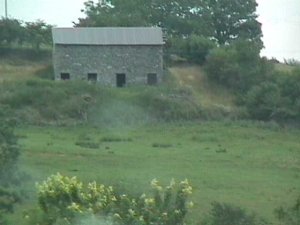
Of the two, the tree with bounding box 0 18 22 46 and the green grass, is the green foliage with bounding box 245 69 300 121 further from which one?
the tree with bounding box 0 18 22 46

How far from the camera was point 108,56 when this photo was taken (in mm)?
51531

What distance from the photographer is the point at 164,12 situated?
209ft

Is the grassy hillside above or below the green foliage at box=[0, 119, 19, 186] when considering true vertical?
below

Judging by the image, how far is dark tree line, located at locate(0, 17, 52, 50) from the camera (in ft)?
177

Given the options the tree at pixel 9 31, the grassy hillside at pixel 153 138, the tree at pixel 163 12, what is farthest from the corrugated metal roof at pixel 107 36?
the tree at pixel 163 12

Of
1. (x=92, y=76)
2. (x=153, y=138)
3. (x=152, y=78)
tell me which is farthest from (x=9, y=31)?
(x=153, y=138)

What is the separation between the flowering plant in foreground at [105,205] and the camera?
53.0ft

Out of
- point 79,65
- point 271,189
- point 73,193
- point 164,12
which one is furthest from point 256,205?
point 164,12

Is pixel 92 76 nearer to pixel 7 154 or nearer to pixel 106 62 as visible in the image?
pixel 106 62

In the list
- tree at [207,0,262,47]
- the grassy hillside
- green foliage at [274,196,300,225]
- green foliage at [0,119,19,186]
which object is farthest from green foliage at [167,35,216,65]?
green foliage at [274,196,300,225]

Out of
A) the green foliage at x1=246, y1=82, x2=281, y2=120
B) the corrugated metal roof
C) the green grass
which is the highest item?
the corrugated metal roof

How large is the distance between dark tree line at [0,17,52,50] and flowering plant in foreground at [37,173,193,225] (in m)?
37.4

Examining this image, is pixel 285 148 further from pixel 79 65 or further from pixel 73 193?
pixel 73 193

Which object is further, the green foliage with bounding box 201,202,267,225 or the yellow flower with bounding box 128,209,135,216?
the green foliage with bounding box 201,202,267,225
